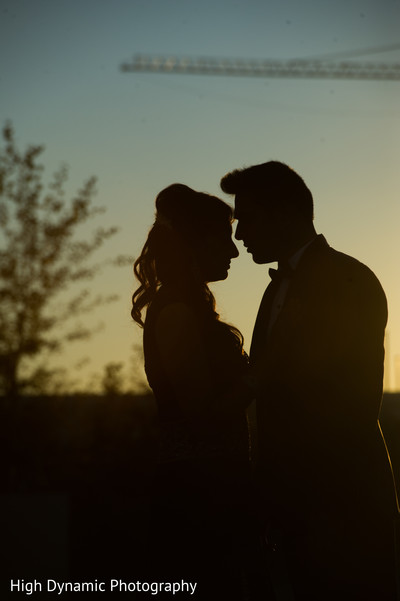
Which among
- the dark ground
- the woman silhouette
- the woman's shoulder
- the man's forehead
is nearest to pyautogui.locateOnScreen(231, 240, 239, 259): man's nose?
the man's forehead

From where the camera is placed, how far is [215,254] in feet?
14.3

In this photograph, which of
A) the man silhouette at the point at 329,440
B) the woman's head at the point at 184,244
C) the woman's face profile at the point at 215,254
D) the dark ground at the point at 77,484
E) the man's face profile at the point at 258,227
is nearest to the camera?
the man silhouette at the point at 329,440

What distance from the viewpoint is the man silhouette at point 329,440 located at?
386 cm

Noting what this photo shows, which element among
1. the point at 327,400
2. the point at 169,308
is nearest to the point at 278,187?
the point at 169,308

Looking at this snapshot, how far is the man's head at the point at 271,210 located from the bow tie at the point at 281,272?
2.7 inches

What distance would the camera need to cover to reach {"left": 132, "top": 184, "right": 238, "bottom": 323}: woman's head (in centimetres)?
420

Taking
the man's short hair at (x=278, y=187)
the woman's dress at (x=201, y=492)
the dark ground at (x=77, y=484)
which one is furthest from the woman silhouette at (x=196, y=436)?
the dark ground at (x=77, y=484)

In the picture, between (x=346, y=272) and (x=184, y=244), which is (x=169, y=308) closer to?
(x=184, y=244)

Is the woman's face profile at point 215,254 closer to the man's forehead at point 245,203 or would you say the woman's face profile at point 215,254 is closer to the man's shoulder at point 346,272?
the man's forehead at point 245,203

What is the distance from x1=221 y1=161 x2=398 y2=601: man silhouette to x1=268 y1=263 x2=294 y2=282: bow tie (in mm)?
167

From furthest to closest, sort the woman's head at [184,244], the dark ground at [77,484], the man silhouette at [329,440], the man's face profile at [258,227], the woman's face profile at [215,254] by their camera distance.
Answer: the dark ground at [77,484] < the man's face profile at [258,227] < the woman's face profile at [215,254] < the woman's head at [184,244] < the man silhouette at [329,440]

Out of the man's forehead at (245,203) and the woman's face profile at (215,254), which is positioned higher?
the man's forehead at (245,203)

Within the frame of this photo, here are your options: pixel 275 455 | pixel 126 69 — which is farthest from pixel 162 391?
pixel 126 69

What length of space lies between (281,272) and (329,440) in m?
0.82
